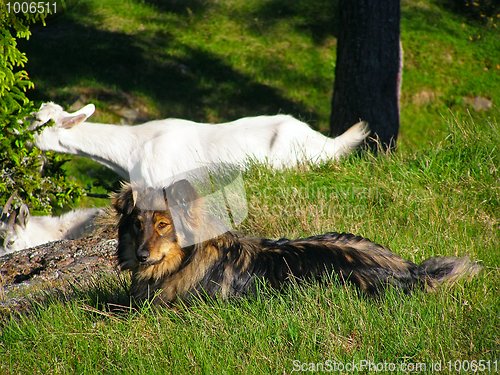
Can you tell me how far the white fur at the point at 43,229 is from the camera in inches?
246

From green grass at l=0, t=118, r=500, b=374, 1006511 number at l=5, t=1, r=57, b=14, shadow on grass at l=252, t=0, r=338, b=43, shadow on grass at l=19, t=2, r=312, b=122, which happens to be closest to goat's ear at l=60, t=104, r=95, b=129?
1006511 number at l=5, t=1, r=57, b=14

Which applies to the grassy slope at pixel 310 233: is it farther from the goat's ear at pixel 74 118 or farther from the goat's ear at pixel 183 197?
the goat's ear at pixel 74 118

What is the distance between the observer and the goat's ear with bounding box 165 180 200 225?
10.0ft

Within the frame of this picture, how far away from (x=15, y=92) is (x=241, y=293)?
3.84 metres

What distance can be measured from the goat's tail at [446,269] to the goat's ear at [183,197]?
6.14ft

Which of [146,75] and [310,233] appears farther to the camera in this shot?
[146,75]

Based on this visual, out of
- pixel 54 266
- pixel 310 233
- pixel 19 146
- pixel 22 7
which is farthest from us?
pixel 22 7

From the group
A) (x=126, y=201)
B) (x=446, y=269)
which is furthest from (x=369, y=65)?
(x=126, y=201)

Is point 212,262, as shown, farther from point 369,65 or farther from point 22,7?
point 369,65

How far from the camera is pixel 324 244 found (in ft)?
11.4

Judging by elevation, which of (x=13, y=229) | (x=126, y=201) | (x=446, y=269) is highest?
(x=126, y=201)

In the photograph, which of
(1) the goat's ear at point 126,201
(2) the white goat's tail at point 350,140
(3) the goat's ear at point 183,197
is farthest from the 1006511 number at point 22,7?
(2) the white goat's tail at point 350,140

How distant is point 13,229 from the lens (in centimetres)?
622

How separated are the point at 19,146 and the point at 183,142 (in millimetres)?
2009
